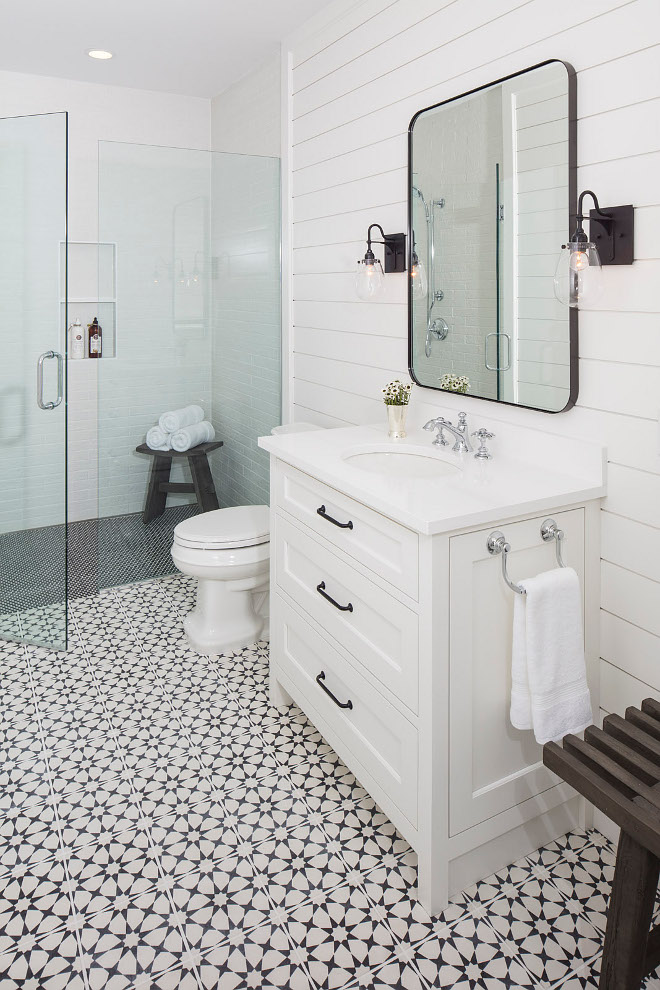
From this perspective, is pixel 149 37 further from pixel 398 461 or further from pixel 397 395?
pixel 398 461

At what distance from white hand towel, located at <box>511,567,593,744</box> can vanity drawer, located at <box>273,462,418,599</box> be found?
251 millimetres

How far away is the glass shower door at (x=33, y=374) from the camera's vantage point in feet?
8.38

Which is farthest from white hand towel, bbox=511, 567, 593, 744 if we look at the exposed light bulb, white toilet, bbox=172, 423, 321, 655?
white toilet, bbox=172, 423, 321, 655

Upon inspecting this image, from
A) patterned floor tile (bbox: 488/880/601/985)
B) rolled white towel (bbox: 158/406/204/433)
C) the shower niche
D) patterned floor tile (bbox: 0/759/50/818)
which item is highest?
the shower niche

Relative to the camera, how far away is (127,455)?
10.8ft

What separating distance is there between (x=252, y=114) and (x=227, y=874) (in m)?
3.33

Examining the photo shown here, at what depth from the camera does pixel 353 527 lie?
173 centimetres

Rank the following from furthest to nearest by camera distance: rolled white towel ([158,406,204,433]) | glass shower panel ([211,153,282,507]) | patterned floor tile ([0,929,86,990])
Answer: rolled white towel ([158,406,204,433]) < glass shower panel ([211,153,282,507]) < patterned floor tile ([0,929,86,990])

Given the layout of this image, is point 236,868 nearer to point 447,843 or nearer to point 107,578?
point 447,843

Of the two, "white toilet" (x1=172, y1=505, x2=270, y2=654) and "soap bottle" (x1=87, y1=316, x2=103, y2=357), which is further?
"soap bottle" (x1=87, y1=316, x2=103, y2=357)

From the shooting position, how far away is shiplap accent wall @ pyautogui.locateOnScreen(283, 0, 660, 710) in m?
1.51

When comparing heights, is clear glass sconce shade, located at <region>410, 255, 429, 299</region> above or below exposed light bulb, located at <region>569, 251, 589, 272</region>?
above

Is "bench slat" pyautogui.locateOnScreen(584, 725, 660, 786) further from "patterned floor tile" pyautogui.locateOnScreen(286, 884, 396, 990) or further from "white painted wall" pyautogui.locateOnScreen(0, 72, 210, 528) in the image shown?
"white painted wall" pyautogui.locateOnScreen(0, 72, 210, 528)

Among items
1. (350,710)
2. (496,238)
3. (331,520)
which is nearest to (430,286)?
(496,238)
